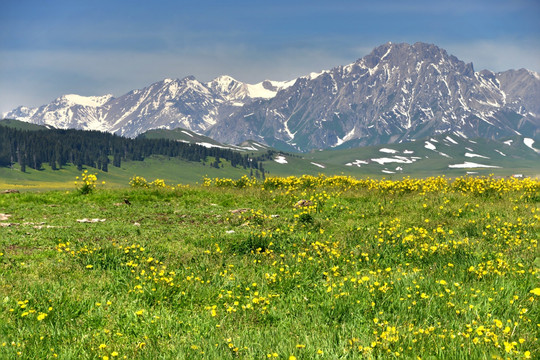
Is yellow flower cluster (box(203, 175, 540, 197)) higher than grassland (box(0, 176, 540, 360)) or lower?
higher

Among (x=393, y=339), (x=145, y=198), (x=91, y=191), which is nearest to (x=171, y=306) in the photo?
(x=393, y=339)

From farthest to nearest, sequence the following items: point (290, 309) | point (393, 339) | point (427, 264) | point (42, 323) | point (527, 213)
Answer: point (527, 213), point (427, 264), point (290, 309), point (42, 323), point (393, 339)

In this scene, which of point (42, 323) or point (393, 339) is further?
point (42, 323)

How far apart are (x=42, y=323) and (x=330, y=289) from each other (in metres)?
4.69

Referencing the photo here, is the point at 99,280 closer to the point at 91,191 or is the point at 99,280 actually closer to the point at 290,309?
the point at 290,309

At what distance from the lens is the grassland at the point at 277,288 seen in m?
5.27

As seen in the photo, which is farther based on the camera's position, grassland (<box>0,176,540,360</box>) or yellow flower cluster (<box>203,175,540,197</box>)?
yellow flower cluster (<box>203,175,540,197</box>)

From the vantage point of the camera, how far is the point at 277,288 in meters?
7.89

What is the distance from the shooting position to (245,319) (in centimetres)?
643

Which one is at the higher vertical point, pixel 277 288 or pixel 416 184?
pixel 416 184

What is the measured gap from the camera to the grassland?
17.3 ft

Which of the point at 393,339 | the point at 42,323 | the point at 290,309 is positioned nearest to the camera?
the point at 393,339

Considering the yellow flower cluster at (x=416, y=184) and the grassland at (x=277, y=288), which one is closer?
the grassland at (x=277, y=288)

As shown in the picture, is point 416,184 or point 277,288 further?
point 416,184
